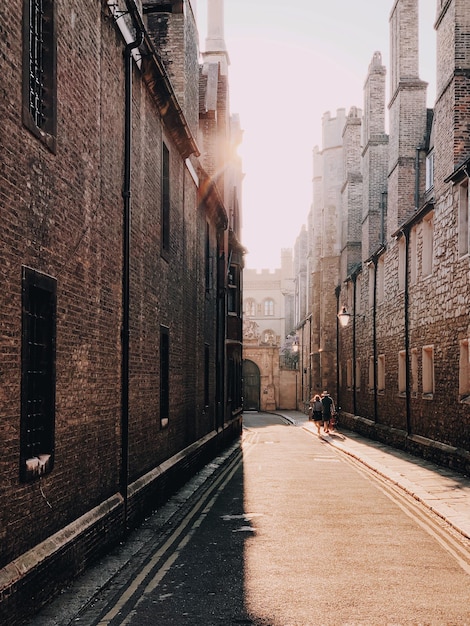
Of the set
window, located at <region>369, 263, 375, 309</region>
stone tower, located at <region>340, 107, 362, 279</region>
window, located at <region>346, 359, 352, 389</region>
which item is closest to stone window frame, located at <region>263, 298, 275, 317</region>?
stone tower, located at <region>340, 107, 362, 279</region>

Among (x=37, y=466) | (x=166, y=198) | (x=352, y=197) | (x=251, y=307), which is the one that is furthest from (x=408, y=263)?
(x=251, y=307)

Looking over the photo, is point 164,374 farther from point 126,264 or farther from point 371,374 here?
point 371,374

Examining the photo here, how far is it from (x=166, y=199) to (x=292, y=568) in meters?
8.22

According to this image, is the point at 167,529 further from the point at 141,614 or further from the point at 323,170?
the point at 323,170

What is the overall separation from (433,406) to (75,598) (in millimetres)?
14135

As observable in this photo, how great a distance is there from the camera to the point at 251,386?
6291 cm

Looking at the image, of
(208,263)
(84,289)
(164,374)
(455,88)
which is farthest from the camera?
(208,263)

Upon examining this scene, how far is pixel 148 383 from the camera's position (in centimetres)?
1263

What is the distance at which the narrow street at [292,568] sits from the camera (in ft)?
22.2

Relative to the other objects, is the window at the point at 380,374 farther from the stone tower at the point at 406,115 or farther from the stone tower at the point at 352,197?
the stone tower at the point at 352,197

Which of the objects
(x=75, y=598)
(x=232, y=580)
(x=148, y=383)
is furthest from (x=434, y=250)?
(x=75, y=598)

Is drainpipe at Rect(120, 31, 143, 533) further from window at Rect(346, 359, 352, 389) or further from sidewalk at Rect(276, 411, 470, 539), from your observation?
window at Rect(346, 359, 352, 389)

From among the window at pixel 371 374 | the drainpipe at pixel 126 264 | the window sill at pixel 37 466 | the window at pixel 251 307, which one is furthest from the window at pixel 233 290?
the window at pixel 251 307

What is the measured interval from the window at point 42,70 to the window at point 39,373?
141 centimetres
